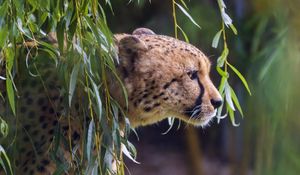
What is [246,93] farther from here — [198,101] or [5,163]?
[5,163]

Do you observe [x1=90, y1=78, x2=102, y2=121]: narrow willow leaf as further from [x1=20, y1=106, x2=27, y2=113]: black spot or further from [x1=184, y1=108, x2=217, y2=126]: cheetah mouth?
[x1=184, y1=108, x2=217, y2=126]: cheetah mouth

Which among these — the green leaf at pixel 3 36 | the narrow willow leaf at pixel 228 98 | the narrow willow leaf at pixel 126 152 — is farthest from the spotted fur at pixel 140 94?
the green leaf at pixel 3 36

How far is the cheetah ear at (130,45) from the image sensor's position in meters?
3.49

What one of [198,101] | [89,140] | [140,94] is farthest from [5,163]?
[198,101]

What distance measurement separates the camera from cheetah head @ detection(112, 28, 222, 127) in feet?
11.5

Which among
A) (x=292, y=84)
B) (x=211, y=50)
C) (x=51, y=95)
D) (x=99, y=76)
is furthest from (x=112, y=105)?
(x=211, y=50)

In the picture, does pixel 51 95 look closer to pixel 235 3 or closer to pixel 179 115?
pixel 179 115

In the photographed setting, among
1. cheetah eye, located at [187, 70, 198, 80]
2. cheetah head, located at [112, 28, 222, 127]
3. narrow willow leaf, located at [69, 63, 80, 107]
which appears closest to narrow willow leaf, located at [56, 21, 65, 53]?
narrow willow leaf, located at [69, 63, 80, 107]

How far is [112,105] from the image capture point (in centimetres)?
301

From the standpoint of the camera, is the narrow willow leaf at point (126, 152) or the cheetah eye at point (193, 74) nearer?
the narrow willow leaf at point (126, 152)

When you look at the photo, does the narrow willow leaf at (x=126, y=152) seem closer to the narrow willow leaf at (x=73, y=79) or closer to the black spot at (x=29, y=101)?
the narrow willow leaf at (x=73, y=79)

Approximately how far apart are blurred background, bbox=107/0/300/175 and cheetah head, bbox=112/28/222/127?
1225mm

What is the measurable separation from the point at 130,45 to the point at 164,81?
0.55ft

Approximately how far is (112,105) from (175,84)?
56 cm
